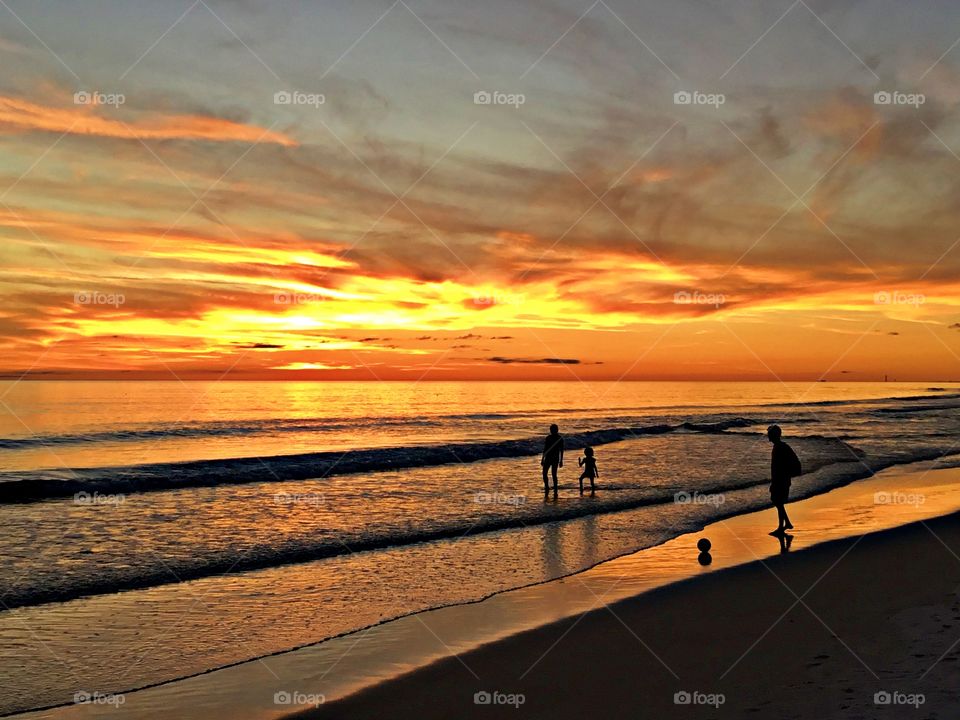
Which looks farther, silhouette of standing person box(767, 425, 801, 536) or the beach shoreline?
silhouette of standing person box(767, 425, 801, 536)

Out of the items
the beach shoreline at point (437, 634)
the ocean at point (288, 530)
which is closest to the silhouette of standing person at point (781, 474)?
the beach shoreline at point (437, 634)

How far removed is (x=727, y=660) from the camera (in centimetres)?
803

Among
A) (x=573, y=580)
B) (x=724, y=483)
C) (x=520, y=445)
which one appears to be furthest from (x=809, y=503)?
(x=520, y=445)

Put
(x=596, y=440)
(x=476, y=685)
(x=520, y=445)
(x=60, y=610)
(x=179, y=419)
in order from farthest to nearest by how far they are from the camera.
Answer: (x=179, y=419) → (x=596, y=440) → (x=520, y=445) → (x=60, y=610) → (x=476, y=685)

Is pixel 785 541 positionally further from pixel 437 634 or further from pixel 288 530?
pixel 288 530

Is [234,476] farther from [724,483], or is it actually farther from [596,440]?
[596,440]

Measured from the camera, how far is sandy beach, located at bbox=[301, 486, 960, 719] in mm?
6793

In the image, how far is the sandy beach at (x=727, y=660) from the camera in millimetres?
6793

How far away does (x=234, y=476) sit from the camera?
103 ft

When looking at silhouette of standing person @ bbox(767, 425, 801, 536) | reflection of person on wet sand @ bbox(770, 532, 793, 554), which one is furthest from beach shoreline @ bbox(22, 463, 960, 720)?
silhouette of standing person @ bbox(767, 425, 801, 536)

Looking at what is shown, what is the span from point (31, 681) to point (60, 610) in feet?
10.7

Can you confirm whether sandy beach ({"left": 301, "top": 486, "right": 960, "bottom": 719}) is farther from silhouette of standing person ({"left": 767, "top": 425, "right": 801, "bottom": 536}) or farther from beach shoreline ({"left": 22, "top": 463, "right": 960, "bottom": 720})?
silhouette of standing person ({"left": 767, "top": 425, "right": 801, "bottom": 536})

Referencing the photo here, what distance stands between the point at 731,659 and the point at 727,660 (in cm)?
6

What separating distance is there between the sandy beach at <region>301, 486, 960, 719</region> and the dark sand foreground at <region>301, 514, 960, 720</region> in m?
0.02
